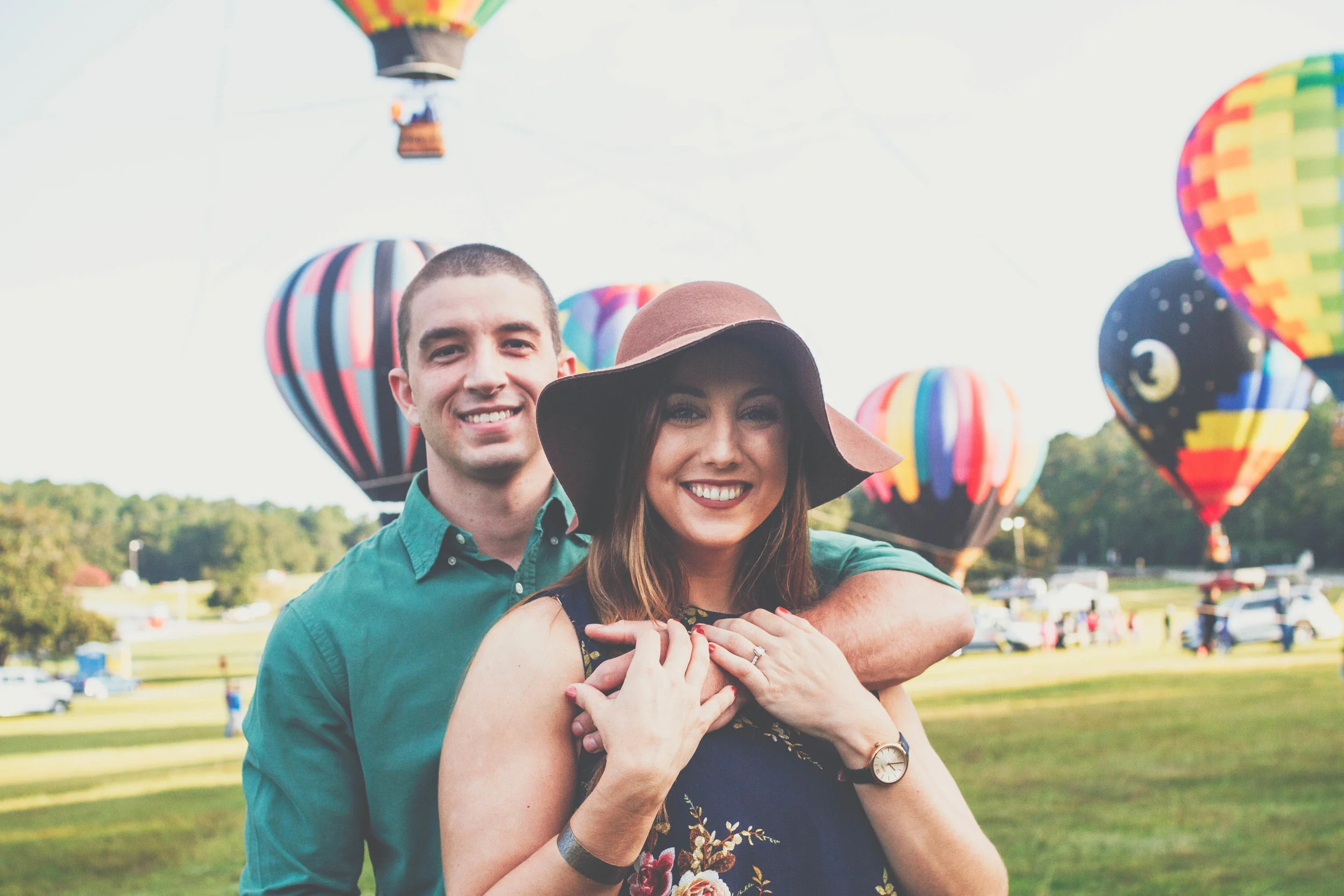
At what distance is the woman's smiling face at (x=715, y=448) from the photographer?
181cm

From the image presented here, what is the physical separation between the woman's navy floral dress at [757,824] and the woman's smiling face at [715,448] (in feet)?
0.76

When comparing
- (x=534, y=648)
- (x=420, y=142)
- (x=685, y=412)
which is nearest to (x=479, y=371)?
(x=685, y=412)

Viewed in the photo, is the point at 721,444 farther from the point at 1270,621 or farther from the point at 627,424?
the point at 1270,621

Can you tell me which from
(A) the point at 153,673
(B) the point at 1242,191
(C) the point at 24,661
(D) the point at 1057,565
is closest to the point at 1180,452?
(B) the point at 1242,191

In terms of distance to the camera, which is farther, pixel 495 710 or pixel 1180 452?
pixel 1180 452

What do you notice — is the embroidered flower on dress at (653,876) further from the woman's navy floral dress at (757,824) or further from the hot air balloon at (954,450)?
the hot air balloon at (954,450)

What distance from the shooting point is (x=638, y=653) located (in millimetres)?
1638

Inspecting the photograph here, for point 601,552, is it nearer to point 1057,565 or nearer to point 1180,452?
point 1180,452

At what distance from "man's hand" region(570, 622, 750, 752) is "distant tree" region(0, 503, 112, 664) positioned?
4195 centimetres

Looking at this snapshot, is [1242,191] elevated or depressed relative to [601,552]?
→ elevated

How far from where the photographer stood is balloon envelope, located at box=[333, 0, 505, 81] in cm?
1454

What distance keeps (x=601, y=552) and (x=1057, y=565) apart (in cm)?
7274

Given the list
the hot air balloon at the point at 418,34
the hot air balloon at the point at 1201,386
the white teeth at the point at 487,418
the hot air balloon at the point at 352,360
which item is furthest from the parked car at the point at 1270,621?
the white teeth at the point at 487,418

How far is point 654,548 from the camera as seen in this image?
1871 mm
